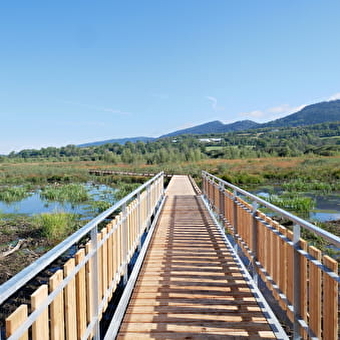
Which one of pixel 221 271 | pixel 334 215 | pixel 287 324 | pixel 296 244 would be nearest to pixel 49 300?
pixel 296 244

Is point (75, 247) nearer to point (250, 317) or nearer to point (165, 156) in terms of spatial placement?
point (250, 317)

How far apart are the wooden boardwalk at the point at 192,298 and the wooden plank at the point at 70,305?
0.86 m

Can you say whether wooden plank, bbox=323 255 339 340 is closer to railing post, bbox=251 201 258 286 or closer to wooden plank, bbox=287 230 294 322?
wooden plank, bbox=287 230 294 322

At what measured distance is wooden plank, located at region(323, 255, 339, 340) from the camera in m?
2.08

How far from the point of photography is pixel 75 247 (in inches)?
380

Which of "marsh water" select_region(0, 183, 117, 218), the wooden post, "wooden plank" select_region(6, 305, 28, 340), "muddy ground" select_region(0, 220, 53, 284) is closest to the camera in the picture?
"wooden plank" select_region(6, 305, 28, 340)

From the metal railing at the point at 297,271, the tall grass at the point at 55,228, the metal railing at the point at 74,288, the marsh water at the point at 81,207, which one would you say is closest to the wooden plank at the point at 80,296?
the metal railing at the point at 74,288

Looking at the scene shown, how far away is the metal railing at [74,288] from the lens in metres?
1.41

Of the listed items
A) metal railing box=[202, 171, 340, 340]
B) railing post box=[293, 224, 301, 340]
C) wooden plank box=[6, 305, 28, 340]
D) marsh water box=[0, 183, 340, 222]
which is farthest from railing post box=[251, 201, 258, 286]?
marsh water box=[0, 183, 340, 222]

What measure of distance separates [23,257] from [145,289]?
19.8ft

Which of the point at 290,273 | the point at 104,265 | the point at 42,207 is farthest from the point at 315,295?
the point at 42,207

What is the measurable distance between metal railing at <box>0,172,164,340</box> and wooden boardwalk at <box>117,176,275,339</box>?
0.40m

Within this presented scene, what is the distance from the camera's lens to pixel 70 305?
81.4 inches

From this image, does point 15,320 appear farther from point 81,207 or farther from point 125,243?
point 81,207
